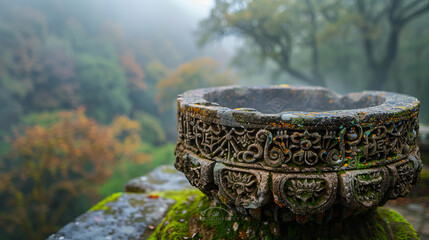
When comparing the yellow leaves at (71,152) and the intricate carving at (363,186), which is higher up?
the intricate carving at (363,186)

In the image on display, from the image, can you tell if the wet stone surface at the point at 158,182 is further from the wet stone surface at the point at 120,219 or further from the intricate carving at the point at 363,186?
the intricate carving at the point at 363,186

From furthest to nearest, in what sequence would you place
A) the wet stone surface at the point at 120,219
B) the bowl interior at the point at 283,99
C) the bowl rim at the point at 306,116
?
the bowl interior at the point at 283,99 < the wet stone surface at the point at 120,219 < the bowl rim at the point at 306,116

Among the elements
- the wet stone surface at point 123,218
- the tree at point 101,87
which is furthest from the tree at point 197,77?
the wet stone surface at point 123,218

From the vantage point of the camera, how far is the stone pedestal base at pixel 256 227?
231 cm

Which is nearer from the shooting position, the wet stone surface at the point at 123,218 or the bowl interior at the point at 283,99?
the wet stone surface at the point at 123,218

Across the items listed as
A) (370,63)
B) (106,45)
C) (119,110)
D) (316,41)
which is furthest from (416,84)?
(106,45)

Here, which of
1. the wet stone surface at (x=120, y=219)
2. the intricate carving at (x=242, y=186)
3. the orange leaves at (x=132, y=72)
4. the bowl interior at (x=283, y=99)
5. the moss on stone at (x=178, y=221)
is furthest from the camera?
the orange leaves at (x=132, y=72)

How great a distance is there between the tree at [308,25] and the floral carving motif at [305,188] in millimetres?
10526

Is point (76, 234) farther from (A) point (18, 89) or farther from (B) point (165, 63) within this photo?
(B) point (165, 63)

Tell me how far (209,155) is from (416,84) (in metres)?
13.9

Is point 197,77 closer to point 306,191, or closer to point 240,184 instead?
point 240,184

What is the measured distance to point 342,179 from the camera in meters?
1.86

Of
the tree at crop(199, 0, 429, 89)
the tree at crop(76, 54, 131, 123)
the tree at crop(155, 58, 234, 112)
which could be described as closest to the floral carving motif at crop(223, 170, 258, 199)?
the tree at crop(199, 0, 429, 89)

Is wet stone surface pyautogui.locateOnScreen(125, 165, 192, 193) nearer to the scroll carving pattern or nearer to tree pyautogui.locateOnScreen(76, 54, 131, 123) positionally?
the scroll carving pattern
